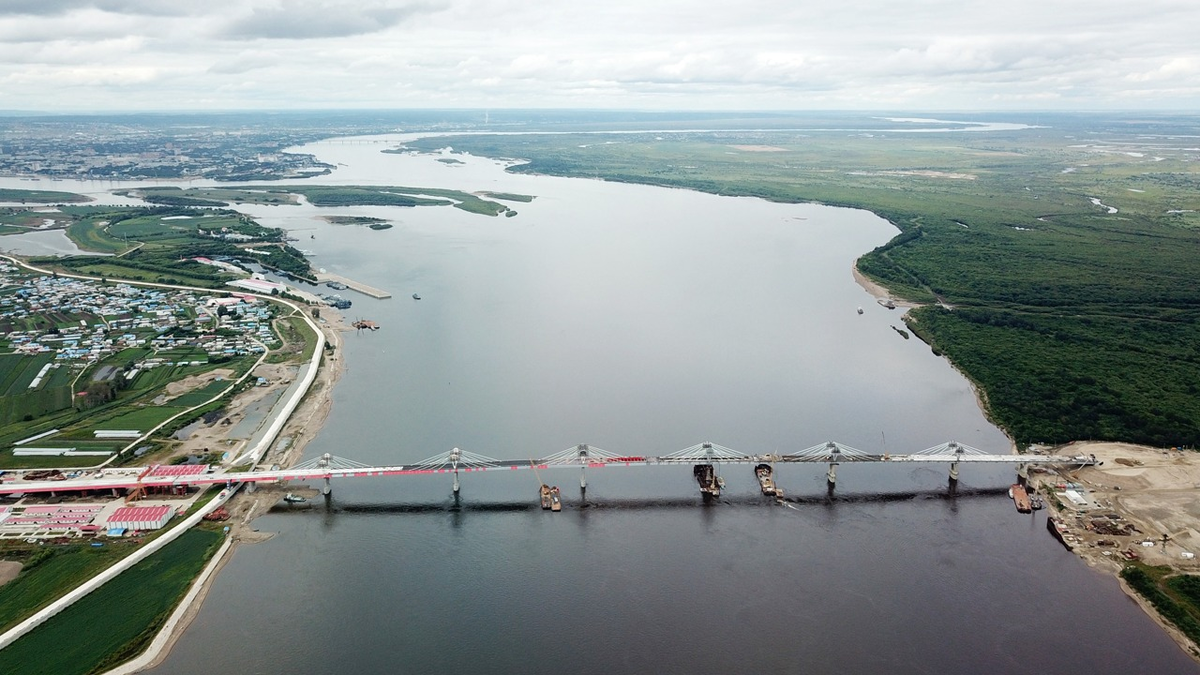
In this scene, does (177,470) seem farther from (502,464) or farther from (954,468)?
(954,468)

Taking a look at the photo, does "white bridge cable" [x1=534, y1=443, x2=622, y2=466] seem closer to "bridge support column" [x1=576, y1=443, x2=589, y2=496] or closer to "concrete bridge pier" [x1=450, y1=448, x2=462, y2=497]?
"bridge support column" [x1=576, y1=443, x2=589, y2=496]

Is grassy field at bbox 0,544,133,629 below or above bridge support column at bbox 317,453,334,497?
below

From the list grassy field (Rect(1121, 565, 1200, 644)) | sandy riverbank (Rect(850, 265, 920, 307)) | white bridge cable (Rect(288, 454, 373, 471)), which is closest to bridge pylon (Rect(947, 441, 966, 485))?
grassy field (Rect(1121, 565, 1200, 644))

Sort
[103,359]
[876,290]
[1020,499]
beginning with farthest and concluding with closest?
[876,290] < [103,359] < [1020,499]

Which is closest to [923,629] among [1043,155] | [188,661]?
[188,661]

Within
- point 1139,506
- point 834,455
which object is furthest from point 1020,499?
point 834,455

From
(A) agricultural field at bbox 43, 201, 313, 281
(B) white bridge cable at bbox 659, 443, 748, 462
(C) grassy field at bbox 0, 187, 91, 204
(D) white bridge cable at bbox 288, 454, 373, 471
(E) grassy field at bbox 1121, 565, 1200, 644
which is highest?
(C) grassy field at bbox 0, 187, 91, 204

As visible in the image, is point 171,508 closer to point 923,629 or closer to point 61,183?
point 923,629
